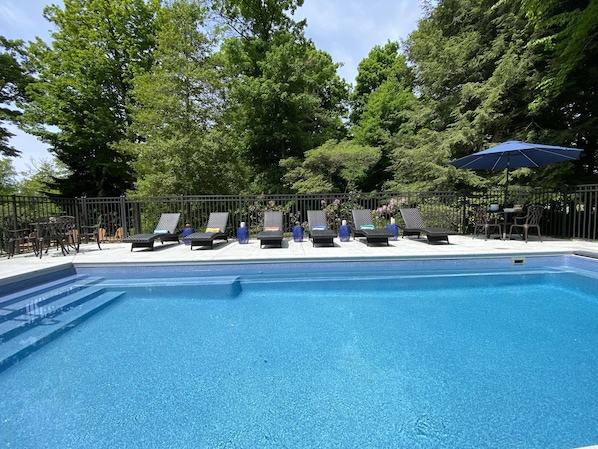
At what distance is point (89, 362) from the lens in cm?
292

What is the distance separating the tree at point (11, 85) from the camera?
1670 centimetres

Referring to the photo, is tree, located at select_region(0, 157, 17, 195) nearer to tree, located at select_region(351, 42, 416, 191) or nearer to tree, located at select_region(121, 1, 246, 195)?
tree, located at select_region(121, 1, 246, 195)

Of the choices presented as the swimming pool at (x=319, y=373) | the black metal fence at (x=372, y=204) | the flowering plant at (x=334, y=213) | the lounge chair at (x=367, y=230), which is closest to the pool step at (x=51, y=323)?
the swimming pool at (x=319, y=373)

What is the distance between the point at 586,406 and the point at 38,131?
24.3 meters

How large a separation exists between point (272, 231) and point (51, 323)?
5.21 metres

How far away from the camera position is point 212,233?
325 inches

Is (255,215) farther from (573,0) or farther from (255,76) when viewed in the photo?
(573,0)

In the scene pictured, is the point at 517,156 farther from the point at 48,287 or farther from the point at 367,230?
the point at 48,287

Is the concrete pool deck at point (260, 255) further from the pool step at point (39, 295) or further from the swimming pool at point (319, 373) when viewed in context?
the swimming pool at point (319, 373)

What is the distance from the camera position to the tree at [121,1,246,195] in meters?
12.2

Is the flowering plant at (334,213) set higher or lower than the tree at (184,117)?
lower

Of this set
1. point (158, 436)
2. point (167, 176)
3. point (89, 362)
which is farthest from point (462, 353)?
point (167, 176)

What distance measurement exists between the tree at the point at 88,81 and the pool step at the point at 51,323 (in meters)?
14.8

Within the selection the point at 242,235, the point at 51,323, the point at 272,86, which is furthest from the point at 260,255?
the point at 272,86
